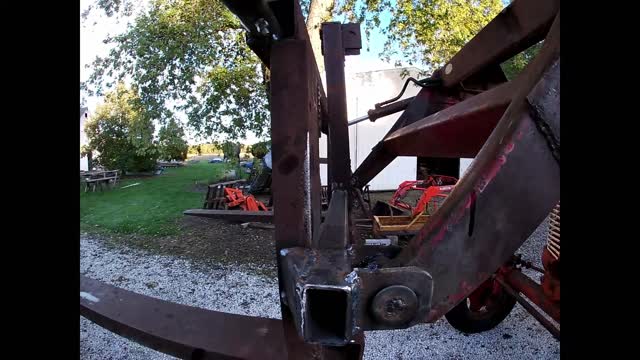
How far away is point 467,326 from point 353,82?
12.0 meters

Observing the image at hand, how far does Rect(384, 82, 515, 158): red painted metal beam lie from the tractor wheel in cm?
147

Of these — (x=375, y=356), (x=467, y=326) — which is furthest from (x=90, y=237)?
(x=467, y=326)

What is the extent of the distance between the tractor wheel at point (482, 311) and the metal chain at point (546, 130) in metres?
2.63

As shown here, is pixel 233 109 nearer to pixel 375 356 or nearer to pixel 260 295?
pixel 260 295

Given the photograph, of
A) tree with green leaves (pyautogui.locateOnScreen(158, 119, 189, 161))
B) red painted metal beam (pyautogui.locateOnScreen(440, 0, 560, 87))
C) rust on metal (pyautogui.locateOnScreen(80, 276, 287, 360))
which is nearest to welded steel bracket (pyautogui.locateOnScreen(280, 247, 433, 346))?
rust on metal (pyautogui.locateOnScreen(80, 276, 287, 360))

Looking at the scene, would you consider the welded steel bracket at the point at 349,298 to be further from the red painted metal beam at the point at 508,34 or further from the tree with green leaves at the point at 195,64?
the tree with green leaves at the point at 195,64

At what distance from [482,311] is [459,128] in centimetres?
224

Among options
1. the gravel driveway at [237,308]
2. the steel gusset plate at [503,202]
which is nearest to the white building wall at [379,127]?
the gravel driveway at [237,308]

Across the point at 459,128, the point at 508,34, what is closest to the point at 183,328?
the point at 459,128

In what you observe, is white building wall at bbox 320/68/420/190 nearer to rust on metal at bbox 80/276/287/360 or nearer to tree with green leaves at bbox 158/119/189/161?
tree with green leaves at bbox 158/119/189/161

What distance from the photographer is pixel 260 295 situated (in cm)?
483

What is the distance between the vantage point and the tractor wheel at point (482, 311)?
126 inches

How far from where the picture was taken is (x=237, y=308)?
4492mm

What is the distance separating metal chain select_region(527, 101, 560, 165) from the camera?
0.83 meters
